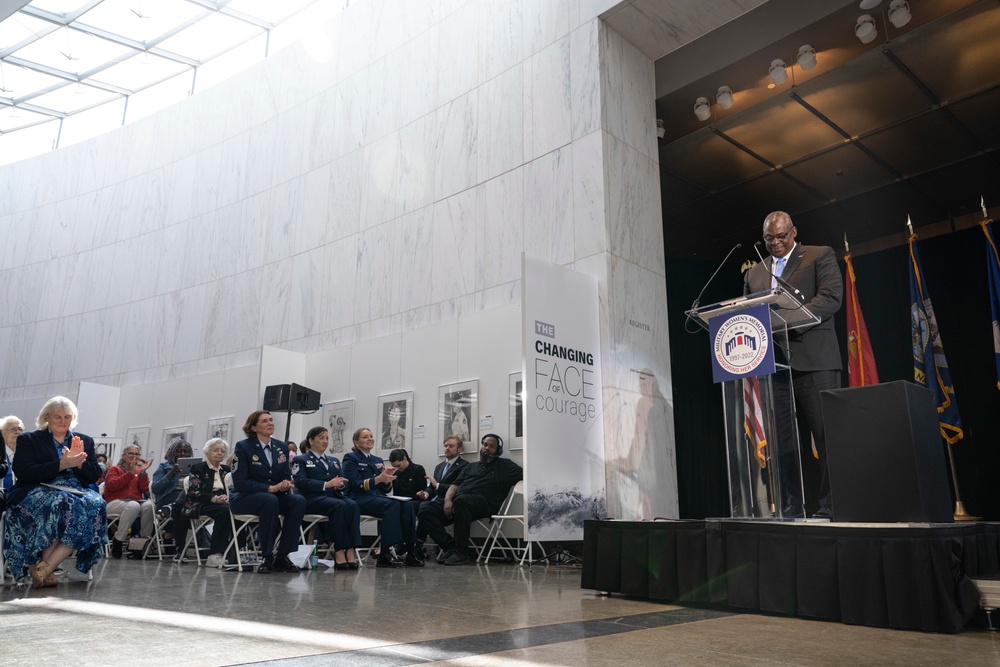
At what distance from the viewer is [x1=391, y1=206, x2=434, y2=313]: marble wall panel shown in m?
8.32

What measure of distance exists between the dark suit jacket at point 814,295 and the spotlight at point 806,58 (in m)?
3.84

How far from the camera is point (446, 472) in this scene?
6.90m

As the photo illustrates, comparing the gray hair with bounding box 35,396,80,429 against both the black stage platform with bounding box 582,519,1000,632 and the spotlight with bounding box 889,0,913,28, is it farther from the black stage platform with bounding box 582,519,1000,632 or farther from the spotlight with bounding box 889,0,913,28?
the spotlight with bounding box 889,0,913,28

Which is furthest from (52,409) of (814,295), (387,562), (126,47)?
(126,47)

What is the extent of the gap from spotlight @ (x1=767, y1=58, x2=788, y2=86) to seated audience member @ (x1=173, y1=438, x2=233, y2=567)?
616 cm

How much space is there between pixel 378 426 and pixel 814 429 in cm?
542

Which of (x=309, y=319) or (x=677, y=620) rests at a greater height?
(x=309, y=319)

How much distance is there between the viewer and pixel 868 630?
2.80 m

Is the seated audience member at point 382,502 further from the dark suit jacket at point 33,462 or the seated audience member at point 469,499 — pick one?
the dark suit jacket at point 33,462

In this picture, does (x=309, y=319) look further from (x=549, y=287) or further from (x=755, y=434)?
(x=755, y=434)

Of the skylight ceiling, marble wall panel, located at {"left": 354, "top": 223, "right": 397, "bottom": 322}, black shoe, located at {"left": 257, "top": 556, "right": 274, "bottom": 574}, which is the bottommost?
black shoe, located at {"left": 257, "top": 556, "right": 274, "bottom": 574}

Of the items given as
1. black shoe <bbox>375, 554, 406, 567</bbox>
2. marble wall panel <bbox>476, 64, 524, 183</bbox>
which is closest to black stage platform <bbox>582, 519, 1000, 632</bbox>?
black shoe <bbox>375, 554, 406, 567</bbox>

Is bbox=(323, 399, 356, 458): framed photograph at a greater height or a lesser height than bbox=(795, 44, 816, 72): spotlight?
lesser

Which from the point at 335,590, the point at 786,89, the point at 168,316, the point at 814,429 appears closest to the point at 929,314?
the point at 786,89
